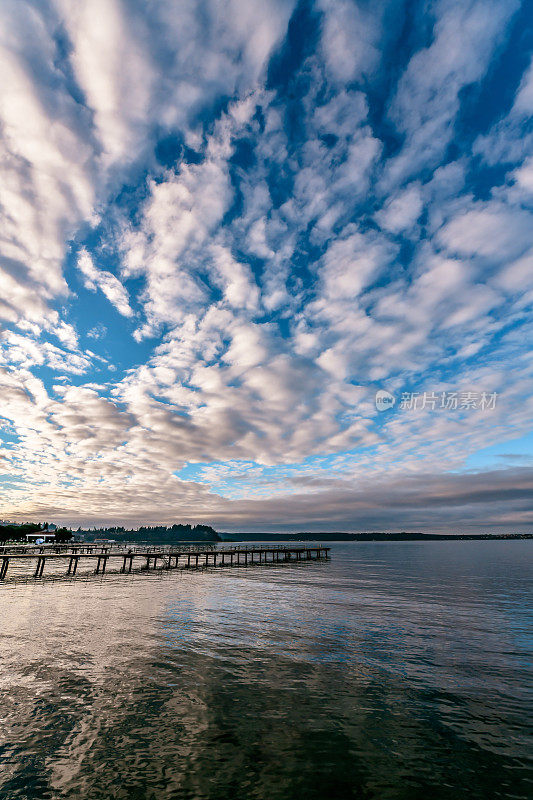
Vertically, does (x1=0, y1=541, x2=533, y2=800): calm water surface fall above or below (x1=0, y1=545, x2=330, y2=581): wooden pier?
below

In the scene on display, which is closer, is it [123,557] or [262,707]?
[262,707]

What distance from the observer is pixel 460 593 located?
45.6 m

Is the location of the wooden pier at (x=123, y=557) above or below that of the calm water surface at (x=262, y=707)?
above

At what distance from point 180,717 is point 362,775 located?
6477 mm

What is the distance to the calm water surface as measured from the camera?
385 inches

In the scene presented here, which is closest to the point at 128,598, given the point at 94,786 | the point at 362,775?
the point at 94,786

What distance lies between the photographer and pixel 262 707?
13.7m

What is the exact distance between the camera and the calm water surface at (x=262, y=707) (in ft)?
32.1

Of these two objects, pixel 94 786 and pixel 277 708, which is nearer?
pixel 94 786

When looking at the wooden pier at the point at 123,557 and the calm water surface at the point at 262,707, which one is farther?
the wooden pier at the point at 123,557

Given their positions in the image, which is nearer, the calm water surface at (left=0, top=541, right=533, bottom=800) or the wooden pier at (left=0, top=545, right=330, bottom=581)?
the calm water surface at (left=0, top=541, right=533, bottom=800)

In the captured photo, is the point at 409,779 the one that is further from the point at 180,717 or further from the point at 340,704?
the point at 180,717

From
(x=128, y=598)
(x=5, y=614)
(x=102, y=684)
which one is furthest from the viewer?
(x=128, y=598)

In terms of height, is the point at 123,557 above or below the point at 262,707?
above
